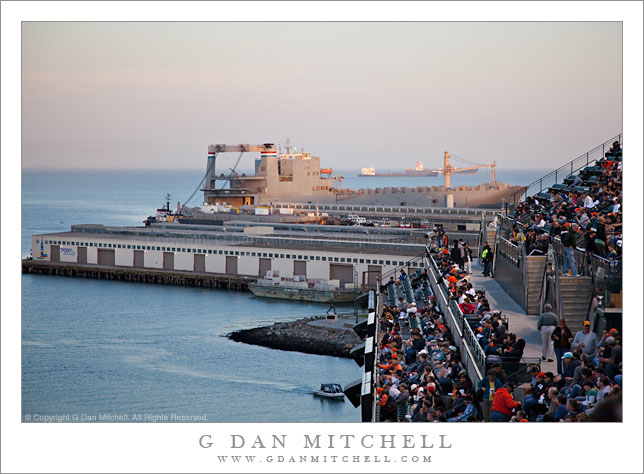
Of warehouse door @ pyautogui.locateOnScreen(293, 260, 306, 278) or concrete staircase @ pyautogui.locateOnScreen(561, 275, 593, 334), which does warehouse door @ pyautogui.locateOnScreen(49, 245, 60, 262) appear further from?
concrete staircase @ pyautogui.locateOnScreen(561, 275, 593, 334)

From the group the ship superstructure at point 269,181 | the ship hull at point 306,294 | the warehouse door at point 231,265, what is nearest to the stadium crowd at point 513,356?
the ship hull at point 306,294

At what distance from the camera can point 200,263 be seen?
42.8 meters

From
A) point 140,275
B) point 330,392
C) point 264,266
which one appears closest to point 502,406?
point 330,392

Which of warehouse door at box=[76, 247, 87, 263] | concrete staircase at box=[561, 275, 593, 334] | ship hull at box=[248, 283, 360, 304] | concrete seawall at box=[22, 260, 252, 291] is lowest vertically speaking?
ship hull at box=[248, 283, 360, 304]

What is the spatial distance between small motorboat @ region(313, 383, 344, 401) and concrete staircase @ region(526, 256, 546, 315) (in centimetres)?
747

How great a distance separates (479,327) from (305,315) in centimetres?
2245

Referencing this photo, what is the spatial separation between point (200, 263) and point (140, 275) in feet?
8.36

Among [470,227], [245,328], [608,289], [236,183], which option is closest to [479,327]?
[608,289]

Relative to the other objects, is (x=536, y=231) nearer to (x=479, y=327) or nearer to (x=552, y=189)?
(x=479, y=327)

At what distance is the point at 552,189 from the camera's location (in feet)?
58.7

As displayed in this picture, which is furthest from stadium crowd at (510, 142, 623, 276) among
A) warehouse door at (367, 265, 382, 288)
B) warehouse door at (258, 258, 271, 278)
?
warehouse door at (258, 258, 271, 278)

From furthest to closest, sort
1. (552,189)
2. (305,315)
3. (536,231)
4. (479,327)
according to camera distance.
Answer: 1. (305,315)
2. (552,189)
3. (536,231)
4. (479,327)

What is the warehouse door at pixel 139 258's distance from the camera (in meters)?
44.2

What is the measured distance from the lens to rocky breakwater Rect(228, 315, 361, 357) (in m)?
26.3
